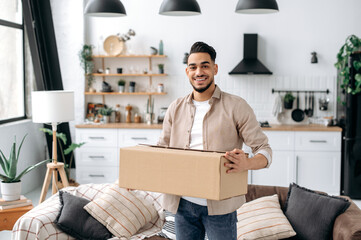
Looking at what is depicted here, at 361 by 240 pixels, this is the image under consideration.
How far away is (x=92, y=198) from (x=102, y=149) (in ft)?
8.82

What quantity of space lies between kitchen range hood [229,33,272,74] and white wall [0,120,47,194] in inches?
113

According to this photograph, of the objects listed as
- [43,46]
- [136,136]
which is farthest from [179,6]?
[43,46]

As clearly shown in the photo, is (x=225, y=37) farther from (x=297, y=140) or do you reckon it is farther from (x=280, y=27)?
(x=297, y=140)

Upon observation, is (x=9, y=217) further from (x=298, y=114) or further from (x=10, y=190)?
(x=298, y=114)

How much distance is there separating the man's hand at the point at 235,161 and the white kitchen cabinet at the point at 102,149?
440cm

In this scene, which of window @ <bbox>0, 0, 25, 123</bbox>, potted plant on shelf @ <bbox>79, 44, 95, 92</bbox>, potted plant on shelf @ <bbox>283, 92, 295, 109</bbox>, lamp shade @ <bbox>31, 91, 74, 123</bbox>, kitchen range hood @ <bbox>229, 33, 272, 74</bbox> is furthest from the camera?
potted plant on shelf @ <bbox>79, 44, 95, 92</bbox>

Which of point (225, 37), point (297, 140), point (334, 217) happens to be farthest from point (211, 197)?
point (225, 37)

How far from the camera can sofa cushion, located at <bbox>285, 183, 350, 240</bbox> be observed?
3097mm

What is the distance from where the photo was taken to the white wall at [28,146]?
557 cm

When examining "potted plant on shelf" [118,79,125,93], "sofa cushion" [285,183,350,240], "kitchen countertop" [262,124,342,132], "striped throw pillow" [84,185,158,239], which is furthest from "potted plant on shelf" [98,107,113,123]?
"sofa cushion" [285,183,350,240]

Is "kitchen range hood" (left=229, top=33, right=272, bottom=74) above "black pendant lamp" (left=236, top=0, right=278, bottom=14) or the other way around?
the other way around

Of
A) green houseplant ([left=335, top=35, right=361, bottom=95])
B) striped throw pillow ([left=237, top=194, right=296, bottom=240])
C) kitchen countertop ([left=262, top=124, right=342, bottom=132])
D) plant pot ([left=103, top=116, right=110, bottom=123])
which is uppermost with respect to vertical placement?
green houseplant ([left=335, top=35, right=361, bottom=95])

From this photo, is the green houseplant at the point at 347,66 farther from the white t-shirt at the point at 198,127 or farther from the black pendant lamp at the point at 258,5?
the white t-shirt at the point at 198,127

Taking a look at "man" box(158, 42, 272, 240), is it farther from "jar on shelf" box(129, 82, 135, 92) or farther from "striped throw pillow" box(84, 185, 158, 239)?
"jar on shelf" box(129, 82, 135, 92)
